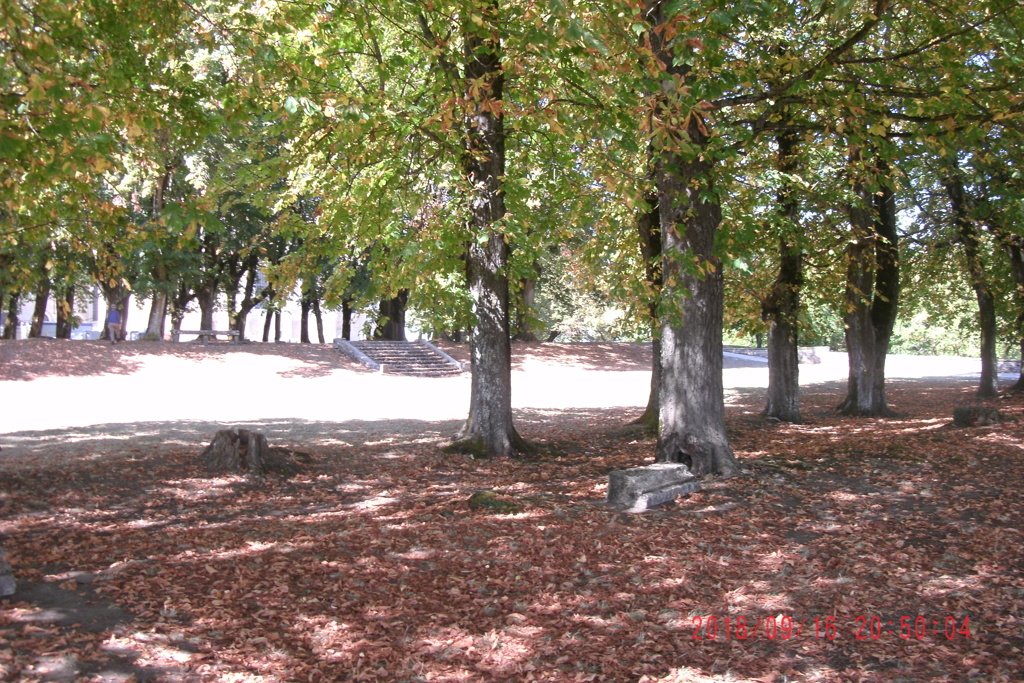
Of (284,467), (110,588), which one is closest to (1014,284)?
(284,467)

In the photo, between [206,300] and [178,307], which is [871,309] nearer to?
[206,300]

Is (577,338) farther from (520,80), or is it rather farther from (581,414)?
(520,80)

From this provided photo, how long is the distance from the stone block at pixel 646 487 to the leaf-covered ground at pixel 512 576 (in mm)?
196

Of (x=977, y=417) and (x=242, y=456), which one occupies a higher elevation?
(x=977, y=417)

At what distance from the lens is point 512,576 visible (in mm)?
6020

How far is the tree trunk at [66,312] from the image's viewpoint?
9438 mm

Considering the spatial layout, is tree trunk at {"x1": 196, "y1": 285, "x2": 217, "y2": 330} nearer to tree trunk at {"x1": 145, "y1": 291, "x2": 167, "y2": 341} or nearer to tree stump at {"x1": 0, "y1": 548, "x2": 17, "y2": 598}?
tree trunk at {"x1": 145, "y1": 291, "x2": 167, "y2": 341}

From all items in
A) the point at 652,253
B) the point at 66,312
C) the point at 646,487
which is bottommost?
the point at 646,487

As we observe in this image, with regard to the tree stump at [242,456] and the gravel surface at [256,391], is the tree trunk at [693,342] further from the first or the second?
the gravel surface at [256,391]

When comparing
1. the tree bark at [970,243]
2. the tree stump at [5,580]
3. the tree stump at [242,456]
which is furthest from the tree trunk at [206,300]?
the tree stump at [5,580]

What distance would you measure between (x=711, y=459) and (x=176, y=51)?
282 inches

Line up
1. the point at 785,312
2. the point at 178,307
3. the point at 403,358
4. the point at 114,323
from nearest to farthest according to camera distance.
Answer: the point at 785,312 → the point at 114,323 → the point at 403,358 → the point at 178,307

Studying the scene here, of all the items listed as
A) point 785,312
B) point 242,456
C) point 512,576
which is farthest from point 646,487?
point 785,312
